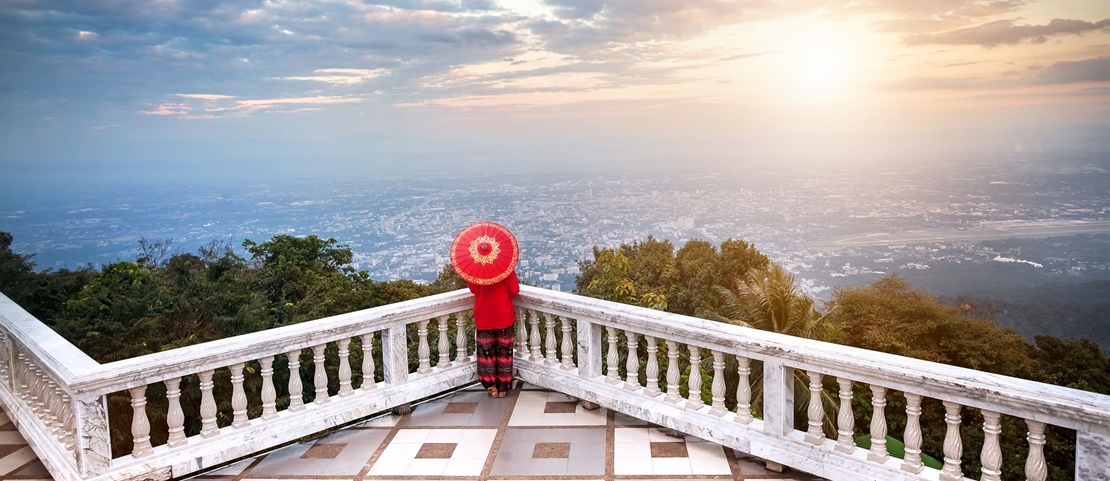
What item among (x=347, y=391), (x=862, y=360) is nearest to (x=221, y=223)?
(x=347, y=391)

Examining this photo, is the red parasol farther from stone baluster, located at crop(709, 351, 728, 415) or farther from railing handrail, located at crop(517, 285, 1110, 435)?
stone baluster, located at crop(709, 351, 728, 415)

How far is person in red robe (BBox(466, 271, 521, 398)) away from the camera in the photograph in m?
4.35

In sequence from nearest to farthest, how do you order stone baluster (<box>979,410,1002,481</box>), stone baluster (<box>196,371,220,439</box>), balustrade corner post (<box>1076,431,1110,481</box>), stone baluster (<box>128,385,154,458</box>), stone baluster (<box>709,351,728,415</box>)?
1. balustrade corner post (<box>1076,431,1110,481</box>)
2. stone baluster (<box>979,410,1002,481</box>)
3. stone baluster (<box>128,385,154,458</box>)
4. stone baluster (<box>196,371,220,439</box>)
5. stone baluster (<box>709,351,728,415</box>)

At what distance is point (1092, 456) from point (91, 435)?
3770mm

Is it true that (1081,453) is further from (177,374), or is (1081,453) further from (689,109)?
(689,109)

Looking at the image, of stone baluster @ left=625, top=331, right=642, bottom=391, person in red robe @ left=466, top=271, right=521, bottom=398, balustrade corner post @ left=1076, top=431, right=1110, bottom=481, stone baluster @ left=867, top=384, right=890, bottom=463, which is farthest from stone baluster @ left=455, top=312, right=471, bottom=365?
balustrade corner post @ left=1076, top=431, right=1110, bottom=481

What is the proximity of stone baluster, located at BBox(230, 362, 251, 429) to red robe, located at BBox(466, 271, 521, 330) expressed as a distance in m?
1.41

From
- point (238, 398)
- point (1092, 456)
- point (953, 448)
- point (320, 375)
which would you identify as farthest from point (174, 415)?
point (1092, 456)

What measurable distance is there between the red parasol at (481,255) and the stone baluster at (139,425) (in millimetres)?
1748

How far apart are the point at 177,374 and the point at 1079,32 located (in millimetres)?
36054

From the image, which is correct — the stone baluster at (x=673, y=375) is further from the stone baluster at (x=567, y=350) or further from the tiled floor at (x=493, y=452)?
the stone baluster at (x=567, y=350)

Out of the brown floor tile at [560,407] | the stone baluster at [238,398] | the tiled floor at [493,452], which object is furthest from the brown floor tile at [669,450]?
the stone baluster at [238,398]

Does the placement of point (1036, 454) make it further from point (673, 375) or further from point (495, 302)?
point (495, 302)

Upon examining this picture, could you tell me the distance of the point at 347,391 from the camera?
13.1ft
